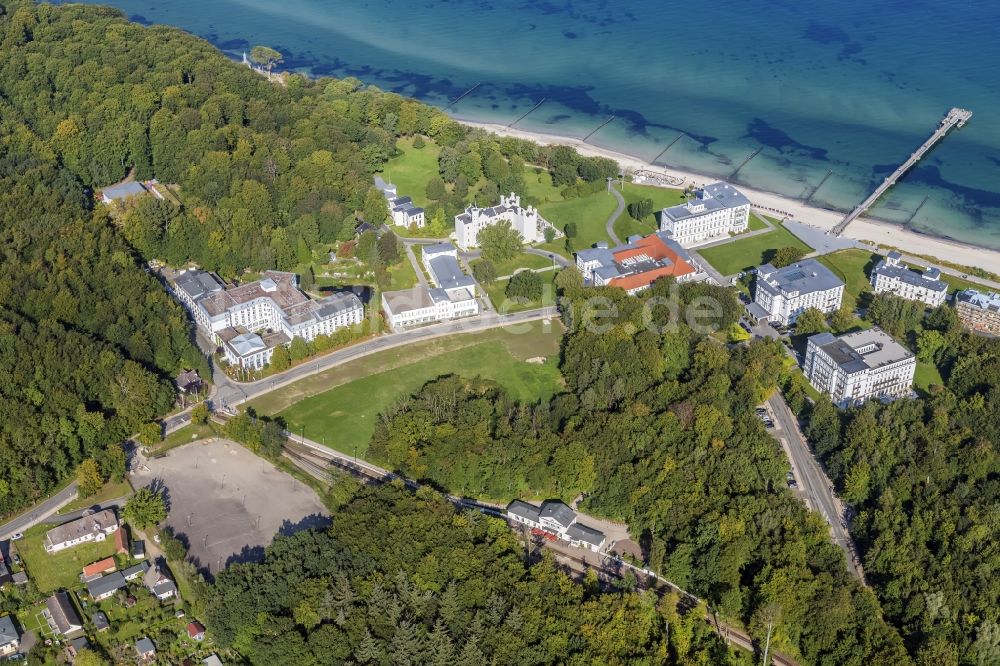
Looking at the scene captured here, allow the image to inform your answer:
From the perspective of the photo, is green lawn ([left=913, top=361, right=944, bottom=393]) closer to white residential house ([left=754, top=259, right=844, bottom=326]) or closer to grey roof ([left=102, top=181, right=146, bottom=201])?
white residential house ([left=754, top=259, right=844, bottom=326])

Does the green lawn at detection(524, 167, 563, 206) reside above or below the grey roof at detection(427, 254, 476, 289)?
above

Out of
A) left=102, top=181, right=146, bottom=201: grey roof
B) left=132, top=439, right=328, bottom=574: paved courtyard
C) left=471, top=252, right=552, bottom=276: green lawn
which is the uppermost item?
left=102, top=181, right=146, bottom=201: grey roof

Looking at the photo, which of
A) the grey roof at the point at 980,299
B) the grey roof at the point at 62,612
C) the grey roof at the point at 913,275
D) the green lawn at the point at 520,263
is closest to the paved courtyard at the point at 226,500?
the grey roof at the point at 62,612

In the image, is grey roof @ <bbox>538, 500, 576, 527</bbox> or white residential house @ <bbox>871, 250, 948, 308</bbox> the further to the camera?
white residential house @ <bbox>871, 250, 948, 308</bbox>

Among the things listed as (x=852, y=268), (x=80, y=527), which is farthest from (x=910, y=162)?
(x=80, y=527)

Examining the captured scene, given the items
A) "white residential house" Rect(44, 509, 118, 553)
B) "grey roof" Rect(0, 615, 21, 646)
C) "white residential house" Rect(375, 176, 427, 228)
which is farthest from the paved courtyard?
"white residential house" Rect(375, 176, 427, 228)

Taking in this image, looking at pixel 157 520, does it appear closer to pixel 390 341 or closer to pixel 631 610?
pixel 390 341

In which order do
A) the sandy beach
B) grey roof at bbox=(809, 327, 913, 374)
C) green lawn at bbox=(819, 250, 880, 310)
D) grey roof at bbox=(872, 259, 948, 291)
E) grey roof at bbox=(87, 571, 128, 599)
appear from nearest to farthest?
1. grey roof at bbox=(87, 571, 128, 599)
2. grey roof at bbox=(809, 327, 913, 374)
3. grey roof at bbox=(872, 259, 948, 291)
4. green lawn at bbox=(819, 250, 880, 310)
5. the sandy beach
